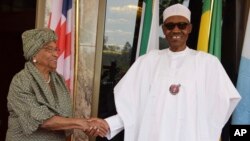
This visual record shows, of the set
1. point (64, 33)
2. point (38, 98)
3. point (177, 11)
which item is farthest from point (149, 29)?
point (38, 98)

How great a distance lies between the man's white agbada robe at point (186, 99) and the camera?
274cm

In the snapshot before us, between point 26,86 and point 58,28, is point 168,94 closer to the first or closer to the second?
point 26,86

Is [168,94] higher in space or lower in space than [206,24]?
lower

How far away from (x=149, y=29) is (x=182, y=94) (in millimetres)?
1275

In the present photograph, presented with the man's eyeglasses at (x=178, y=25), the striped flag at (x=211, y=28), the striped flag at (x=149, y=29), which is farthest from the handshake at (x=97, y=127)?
the striped flag at (x=211, y=28)

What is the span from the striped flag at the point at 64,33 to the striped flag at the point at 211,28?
1.23 meters

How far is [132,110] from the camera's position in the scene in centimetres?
298

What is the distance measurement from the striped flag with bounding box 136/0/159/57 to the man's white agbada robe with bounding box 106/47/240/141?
0.91 meters

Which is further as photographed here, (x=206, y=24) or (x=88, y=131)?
(x=206, y=24)

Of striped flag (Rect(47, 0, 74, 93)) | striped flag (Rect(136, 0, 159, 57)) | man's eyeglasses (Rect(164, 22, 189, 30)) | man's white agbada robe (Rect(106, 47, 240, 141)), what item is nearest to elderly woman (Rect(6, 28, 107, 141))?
man's white agbada robe (Rect(106, 47, 240, 141))

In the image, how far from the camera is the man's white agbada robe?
2.74 metres

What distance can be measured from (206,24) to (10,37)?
2.62 m

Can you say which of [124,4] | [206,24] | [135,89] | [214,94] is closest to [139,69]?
[135,89]

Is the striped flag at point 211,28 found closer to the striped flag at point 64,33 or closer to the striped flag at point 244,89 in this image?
the striped flag at point 244,89
